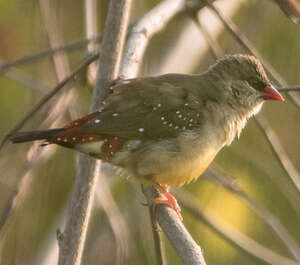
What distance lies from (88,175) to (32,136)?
1.07 ft

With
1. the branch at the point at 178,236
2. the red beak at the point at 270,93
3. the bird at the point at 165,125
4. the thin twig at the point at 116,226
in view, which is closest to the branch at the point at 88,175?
the bird at the point at 165,125

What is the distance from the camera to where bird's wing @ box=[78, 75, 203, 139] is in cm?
315

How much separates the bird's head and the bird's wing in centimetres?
30

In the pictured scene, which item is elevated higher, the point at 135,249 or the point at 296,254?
the point at 135,249

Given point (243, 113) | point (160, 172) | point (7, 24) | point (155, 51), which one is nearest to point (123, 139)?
point (160, 172)

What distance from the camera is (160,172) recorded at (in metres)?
3.30

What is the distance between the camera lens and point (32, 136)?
2.86 metres

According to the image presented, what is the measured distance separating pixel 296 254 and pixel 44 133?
1550 mm

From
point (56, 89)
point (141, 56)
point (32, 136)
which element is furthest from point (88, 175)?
point (141, 56)

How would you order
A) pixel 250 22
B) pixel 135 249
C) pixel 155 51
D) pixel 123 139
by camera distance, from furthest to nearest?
1. pixel 250 22
2. pixel 155 51
3. pixel 135 249
4. pixel 123 139

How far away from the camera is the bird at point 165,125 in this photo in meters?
3.12

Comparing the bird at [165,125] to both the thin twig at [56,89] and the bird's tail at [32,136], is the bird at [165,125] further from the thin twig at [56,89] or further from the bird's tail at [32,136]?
the thin twig at [56,89]

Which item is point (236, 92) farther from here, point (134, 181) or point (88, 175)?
point (88, 175)

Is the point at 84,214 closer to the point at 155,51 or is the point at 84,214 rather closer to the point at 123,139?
the point at 123,139
